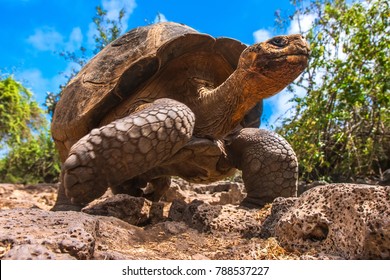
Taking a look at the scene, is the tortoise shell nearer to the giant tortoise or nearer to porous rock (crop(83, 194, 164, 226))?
the giant tortoise

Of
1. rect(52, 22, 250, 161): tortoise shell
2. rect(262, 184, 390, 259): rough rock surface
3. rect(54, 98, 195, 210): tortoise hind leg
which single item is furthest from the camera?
rect(52, 22, 250, 161): tortoise shell

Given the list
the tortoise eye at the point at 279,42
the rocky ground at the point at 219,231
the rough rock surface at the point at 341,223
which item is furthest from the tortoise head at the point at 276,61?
the rough rock surface at the point at 341,223

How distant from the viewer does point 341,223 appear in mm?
1636

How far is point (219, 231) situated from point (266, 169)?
1.25 meters

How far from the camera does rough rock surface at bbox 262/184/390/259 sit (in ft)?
4.63

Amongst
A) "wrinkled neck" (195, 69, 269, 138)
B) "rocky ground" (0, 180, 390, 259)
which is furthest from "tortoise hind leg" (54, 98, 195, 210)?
"wrinkled neck" (195, 69, 269, 138)

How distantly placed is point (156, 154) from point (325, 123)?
175 inches

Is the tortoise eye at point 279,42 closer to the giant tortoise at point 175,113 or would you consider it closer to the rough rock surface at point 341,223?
the giant tortoise at point 175,113

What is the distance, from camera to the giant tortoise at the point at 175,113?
2703 millimetres

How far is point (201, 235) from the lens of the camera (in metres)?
2.36

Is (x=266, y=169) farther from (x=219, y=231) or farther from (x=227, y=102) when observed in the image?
(x=219, y=231)

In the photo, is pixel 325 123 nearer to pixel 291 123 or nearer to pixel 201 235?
pixel 291 123

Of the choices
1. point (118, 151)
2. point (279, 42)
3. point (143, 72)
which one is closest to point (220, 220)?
point (118, 151)

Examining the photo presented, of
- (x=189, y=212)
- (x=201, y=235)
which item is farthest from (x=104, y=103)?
(x=201, y=235)
